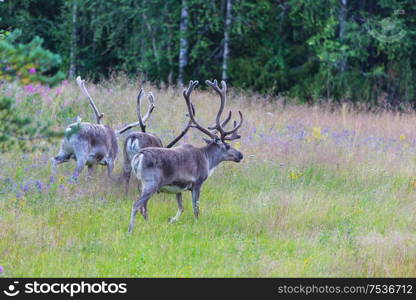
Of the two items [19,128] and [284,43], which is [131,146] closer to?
[19,128]

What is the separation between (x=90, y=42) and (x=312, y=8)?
8620 millimetres

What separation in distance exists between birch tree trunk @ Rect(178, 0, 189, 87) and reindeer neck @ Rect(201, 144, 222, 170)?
1164cm

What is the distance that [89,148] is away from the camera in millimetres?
10328

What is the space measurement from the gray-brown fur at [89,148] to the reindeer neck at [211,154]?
4.80 feet

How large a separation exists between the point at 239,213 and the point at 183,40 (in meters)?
12.8

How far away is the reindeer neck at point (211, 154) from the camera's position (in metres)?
10.2

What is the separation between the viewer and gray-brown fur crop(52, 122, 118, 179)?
10211 mm

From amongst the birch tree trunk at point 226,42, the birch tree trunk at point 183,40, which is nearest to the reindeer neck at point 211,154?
the birch tree trunk at point 226,42

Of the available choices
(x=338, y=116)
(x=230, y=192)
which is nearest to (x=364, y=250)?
(x=230, y=192)

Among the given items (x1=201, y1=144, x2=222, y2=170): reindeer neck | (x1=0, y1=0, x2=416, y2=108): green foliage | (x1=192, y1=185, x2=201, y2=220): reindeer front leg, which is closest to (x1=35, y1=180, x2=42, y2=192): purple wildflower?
(x1=192, y1=185, x2=201, y2=220): reindeer front leg

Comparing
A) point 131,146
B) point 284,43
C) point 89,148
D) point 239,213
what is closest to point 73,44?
point 284,43

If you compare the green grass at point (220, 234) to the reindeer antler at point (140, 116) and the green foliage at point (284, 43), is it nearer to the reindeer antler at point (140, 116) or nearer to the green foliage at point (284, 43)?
the reindeer antler at point (140, 116)

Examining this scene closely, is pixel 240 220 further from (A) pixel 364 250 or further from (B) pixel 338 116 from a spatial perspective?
(B) pixel 338 116

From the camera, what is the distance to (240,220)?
952 cm
